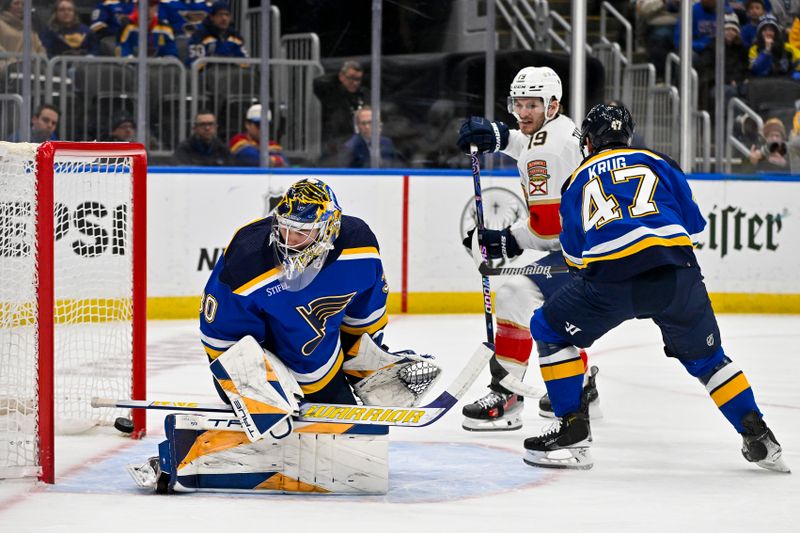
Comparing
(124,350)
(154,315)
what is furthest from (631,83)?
(124,350)

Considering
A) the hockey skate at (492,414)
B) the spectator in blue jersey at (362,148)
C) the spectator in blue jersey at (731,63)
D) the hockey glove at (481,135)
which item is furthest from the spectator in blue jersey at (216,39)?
the hockey skate at (492,414)

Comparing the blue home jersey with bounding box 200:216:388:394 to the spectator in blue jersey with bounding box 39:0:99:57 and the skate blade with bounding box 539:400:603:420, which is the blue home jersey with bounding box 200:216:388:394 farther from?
the spectator in blue jersey with bounding box 39:0:99:57

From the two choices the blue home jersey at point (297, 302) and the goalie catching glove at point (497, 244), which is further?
the goalie catching glove at point (497, 244)

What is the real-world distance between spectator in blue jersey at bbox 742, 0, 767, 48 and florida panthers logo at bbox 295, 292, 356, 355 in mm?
5605

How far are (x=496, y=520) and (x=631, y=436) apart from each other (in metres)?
1.28

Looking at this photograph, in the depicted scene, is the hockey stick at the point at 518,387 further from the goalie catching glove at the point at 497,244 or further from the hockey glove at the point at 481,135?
the hockey glove at the point at 481,135

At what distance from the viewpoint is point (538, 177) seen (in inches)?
168

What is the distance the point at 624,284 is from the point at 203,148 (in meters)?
4.25

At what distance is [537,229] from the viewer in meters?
4.25

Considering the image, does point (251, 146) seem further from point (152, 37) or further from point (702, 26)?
point (702, 26)

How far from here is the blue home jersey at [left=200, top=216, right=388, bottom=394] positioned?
10.4 ft

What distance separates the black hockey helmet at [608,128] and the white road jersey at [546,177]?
635mm

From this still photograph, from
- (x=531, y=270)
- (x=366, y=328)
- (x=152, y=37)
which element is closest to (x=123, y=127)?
(x=152, y=37)

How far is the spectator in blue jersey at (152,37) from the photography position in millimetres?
7234
